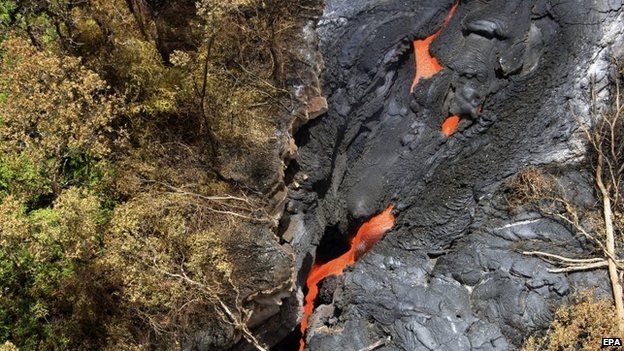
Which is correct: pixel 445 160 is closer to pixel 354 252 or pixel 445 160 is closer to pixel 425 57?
pixel 425 57

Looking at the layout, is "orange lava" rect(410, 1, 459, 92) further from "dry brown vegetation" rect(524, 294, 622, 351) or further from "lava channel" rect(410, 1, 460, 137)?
"dry brown vegetation" rect(524, 294, 622, 351)

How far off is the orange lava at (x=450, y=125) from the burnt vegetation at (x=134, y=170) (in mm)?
4304

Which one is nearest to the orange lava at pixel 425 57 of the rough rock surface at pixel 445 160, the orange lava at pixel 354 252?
the rough rock surface at pixel 445 160

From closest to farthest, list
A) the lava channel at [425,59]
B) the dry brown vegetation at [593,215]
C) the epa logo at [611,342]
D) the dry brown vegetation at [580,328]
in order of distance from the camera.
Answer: the epa logo at [611,342] < the dry brown vegetation at [580,328] < the dry brown vegetation at [593,215] < the lava channel at [425,59]

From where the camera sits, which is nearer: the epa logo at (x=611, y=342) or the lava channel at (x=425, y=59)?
the epa logo at (x=611, y=342)

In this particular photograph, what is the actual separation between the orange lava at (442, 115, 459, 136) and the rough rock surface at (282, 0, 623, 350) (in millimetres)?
218

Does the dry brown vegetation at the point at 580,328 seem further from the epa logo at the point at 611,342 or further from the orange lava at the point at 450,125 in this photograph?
the orange lava at the point at 450,125

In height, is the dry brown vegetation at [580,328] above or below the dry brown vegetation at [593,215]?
below

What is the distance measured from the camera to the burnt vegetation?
7.76m

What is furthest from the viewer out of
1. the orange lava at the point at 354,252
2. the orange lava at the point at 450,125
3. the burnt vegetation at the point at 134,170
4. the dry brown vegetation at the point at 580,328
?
the orange lava at the point at 450,125

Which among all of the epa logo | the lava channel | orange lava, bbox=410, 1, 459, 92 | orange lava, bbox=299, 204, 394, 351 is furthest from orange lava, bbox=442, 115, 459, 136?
the epa logo

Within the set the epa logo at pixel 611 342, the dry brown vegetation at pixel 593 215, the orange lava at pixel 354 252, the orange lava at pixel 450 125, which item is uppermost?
the orange lava at pixel 450 125

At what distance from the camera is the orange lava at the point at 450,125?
42.8 ft

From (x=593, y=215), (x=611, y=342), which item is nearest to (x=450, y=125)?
(x=593, y=215)
